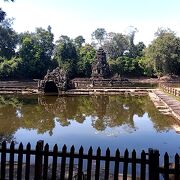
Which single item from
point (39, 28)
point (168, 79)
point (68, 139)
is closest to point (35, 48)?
point (39, 28)

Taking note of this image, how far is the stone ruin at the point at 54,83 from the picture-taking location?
5131 cm

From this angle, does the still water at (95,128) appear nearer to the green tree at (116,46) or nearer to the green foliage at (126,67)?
the green foliage at (126,67)

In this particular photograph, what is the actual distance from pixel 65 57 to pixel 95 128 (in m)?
66.7

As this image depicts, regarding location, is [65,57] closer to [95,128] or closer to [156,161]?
[95,128]

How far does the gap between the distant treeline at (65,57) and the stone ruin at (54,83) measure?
1057 inches

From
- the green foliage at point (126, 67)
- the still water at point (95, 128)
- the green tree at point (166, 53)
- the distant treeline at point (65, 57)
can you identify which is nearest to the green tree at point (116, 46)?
the distant treeline at point (65, 57)

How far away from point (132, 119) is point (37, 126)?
7209 millimetres

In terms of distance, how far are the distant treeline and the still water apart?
165 feet

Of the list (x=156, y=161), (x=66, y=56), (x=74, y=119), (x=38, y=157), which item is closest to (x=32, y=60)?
(x=66, y=56)

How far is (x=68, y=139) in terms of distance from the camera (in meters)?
17.3

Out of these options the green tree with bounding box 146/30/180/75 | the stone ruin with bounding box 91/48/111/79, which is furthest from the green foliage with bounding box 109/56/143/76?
the stone ruin with bounding box 91/48/111/79

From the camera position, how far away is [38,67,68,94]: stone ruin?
51.3 meters

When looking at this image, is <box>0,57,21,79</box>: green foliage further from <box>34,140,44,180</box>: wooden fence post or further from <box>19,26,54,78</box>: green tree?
<box>34,140,44,180</box>: wooden fence post

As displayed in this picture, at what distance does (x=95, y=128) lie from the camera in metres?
20.8
